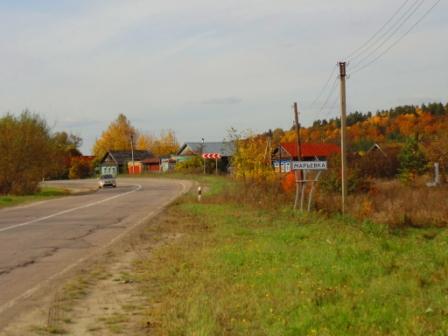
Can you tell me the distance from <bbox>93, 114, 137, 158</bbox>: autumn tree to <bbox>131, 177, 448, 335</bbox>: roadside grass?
141120 mm

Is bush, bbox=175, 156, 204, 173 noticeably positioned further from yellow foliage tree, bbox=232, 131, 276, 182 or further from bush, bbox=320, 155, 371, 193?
bush, bbox=320, 155, 371, 193

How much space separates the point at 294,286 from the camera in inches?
355

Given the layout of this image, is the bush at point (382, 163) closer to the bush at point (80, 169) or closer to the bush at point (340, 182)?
the bush at point (340, 182)

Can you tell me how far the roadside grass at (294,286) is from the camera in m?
7.05

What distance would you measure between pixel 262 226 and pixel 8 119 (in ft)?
116

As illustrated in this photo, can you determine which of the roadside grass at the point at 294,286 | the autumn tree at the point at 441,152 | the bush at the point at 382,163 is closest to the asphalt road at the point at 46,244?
the roadside grass at the point at 294,286

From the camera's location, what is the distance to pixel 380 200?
37125mm

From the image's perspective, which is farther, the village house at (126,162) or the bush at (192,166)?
the village house at (126,162)

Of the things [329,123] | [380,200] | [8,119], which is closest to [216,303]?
[380,200]

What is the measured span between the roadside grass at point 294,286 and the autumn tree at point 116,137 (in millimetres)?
141120

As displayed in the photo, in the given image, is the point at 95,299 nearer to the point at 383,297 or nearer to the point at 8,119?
the point at 383,297

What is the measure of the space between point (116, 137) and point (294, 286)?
149787mm

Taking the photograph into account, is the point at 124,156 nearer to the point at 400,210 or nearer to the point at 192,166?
the point at 192,166

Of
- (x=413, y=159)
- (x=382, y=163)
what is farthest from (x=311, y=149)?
(x=413, y=159)
